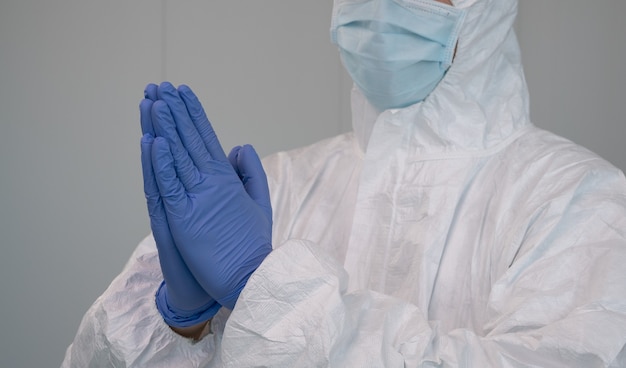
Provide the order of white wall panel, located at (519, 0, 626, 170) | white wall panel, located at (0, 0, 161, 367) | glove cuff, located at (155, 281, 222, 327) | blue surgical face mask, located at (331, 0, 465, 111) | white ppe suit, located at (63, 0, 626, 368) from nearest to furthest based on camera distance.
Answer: white ppe suit, located at (63, 0, 626, 368) < glove cuff, located at (155, 281, 222, 327) < blue surgical face mask, located at (331, 0, 465, 111) < white wall panel, located at (519, 0, 626, 170) < white wall panel, located at (0, 0, 161, 367)

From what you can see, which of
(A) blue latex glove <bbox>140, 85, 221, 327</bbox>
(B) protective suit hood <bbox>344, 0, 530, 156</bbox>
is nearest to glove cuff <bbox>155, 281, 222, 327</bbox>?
(A) blue latex glove <bbox>140, 85, 221, 327</bbox>

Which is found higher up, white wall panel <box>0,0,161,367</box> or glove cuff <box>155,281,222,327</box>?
glove cuff <box>155,281,222,327</box>

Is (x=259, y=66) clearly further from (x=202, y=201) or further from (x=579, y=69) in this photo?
(x=202, y=201)

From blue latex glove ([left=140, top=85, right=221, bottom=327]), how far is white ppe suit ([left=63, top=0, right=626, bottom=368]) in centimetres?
7

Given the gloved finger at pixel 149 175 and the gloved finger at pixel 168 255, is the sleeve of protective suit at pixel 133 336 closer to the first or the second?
the gloved finger at pixel 168 255

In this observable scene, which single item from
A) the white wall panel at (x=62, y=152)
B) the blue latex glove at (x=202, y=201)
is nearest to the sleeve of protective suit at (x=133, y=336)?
the blue latex glove at (x=202, y=201)

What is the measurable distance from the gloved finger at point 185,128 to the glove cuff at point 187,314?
199mm

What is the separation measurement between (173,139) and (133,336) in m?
0.31

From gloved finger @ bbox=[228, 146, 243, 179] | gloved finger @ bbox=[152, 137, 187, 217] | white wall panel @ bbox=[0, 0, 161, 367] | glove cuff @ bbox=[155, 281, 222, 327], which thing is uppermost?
gloved finger @ bbox=[152, 137, 187, 217]

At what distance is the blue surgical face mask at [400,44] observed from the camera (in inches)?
54.3

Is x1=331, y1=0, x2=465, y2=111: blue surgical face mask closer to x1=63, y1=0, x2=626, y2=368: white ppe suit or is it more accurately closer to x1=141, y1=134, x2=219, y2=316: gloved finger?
x1=63, y1=0, x2=626, y2=368: white ppe suit

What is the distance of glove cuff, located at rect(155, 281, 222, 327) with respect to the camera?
117 cm

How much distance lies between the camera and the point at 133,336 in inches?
47.4

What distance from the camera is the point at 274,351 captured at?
101cm
